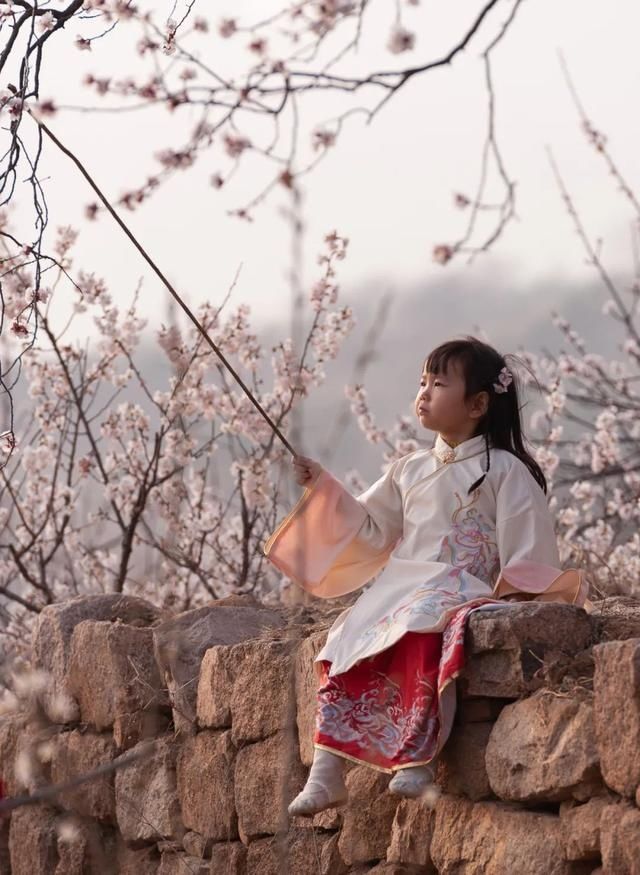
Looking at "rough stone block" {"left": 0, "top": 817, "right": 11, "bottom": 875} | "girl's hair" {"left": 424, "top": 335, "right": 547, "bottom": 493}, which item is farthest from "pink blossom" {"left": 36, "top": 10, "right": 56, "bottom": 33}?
"rough stone block" {"left": 0, "top": 817, "right": 11, "bottom": 875}

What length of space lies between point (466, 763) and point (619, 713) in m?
0.55

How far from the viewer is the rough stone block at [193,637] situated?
420cm

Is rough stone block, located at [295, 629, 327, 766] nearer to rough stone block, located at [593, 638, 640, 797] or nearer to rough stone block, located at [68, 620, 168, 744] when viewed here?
rough stone block, located at [68, 620, 168, 744]

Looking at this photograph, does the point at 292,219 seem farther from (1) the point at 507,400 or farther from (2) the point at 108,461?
(2) the point at 108,461

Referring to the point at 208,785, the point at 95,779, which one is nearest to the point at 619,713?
the point at 208,785

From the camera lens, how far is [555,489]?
7.39m

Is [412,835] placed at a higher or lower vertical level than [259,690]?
lower

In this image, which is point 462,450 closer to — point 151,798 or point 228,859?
point 228,859

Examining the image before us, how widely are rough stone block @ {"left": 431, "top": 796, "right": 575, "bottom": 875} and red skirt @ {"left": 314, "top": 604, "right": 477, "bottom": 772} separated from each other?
0.16 metres

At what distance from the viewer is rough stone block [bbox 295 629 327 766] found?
347cm

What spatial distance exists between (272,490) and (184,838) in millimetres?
2424

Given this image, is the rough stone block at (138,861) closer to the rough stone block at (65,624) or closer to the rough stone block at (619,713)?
the rough stone block at (65,624)

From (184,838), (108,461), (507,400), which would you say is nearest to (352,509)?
(507,400)

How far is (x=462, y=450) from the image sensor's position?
3514mm
